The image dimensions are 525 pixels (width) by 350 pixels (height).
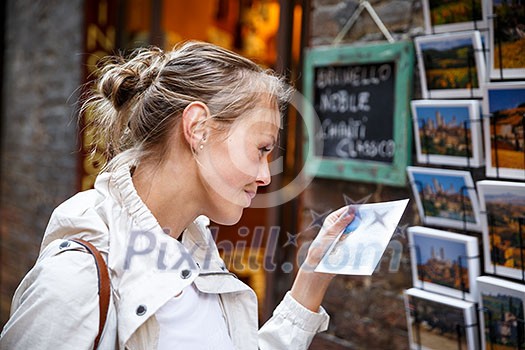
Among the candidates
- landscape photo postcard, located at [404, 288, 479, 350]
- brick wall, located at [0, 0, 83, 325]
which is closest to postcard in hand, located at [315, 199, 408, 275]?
landscape photo postcard, located at [404, 288, 479, 350]

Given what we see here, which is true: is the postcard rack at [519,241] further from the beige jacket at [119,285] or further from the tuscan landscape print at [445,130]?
the beige jacket at [119,285]

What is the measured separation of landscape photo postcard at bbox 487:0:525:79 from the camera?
173 cm

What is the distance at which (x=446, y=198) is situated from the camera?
193 centimetres

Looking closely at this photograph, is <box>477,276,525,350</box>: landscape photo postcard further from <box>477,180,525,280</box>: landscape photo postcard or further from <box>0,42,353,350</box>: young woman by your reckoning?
<box>0,42,353,350</box>: young woman

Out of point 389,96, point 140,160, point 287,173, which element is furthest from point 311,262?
point 287,173

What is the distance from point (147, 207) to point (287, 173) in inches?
62.5

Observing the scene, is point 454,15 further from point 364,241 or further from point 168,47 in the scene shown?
point 168,47

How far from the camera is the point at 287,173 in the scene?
2994mm

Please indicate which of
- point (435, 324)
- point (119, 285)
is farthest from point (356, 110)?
point (119, 285)

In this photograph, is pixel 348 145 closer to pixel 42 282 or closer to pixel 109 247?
pixel 109 247

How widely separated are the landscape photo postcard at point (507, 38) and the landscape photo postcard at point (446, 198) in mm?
313

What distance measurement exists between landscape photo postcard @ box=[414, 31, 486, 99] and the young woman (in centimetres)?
61

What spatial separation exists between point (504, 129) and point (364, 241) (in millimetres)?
576

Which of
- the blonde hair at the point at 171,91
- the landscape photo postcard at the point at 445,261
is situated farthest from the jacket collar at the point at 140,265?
the landscape photo postcard at the point at 445,261
